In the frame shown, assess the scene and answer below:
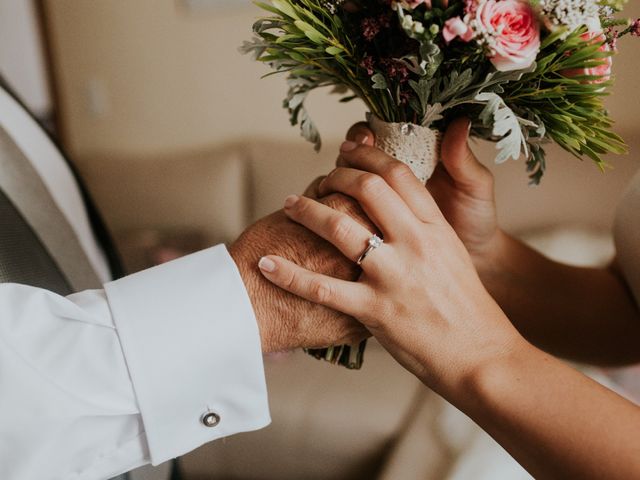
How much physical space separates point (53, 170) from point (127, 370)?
0.81 meters

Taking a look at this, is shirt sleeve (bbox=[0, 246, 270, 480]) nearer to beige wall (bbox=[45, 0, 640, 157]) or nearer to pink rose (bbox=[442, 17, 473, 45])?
pink rose (bbox=[442, 17, 473, 45])

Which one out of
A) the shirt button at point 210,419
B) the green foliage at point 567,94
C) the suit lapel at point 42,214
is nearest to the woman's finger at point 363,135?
the green foliage at point 567,94

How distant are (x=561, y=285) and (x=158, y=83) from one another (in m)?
1.32

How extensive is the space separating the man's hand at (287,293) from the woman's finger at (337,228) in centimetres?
3

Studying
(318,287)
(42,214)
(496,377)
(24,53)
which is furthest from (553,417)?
(24,53)

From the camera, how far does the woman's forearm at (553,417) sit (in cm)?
67

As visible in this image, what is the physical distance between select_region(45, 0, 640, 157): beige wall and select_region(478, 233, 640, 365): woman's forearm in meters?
0.71

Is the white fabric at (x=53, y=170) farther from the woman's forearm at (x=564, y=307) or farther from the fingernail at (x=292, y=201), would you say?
the woman's forearm at (x=564, y=307)

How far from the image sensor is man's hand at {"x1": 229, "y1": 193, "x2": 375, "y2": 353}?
0.80 meters

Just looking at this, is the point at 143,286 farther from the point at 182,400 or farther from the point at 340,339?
the point at 340,339

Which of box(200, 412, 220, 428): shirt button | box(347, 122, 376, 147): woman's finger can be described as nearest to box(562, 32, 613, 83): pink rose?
box(347, 122, 376, 147): woman's finger

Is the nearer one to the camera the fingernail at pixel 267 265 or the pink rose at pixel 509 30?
the pink rose at pixel 509 30

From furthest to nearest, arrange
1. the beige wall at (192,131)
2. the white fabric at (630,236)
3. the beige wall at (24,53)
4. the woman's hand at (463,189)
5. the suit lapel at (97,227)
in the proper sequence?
the beige wall at (24,53)
the beige wall at (192,131)
the suit lapel at (97,227)
the white fabric at (630,236)
the woman's hand at (463,189)

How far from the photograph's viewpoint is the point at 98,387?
703 millimetres
